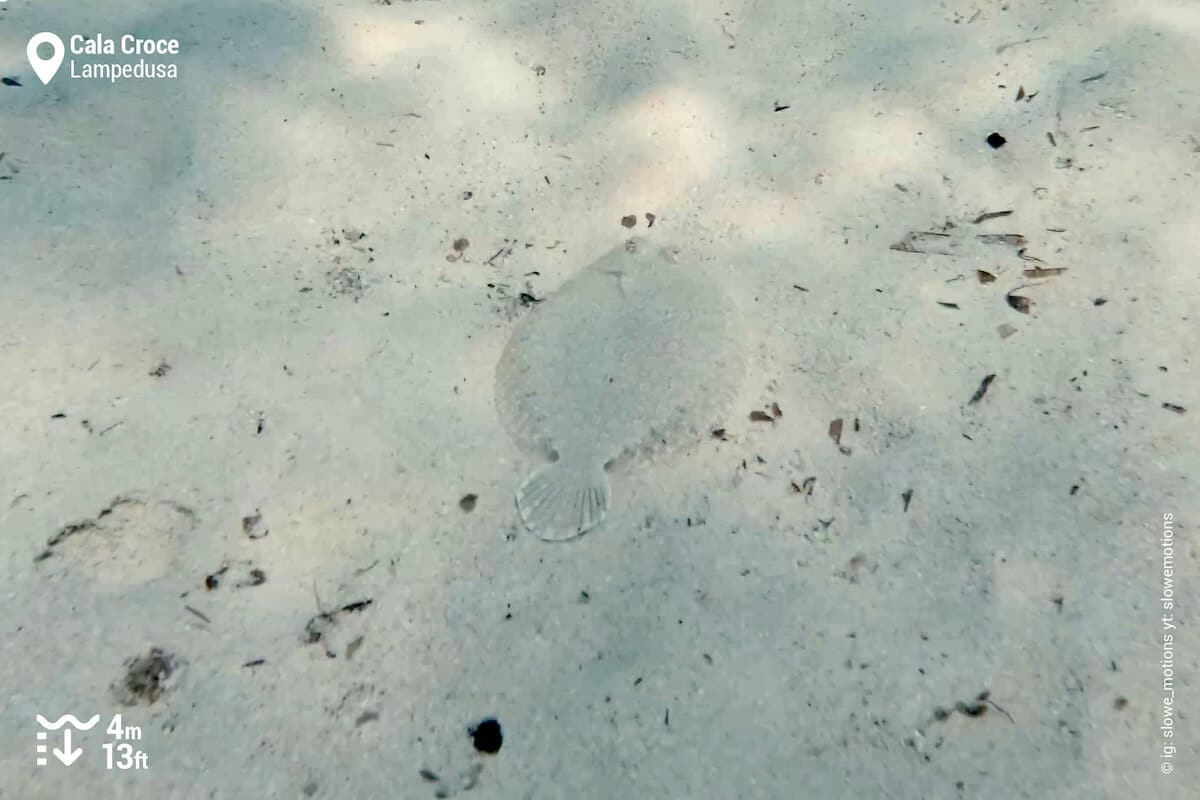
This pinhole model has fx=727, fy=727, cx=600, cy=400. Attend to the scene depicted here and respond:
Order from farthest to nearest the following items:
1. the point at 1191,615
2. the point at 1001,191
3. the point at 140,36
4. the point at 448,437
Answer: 1. the point at 140,36
2. the point at 1001,191
3. the point at 448,437
4. the point at 1191,615

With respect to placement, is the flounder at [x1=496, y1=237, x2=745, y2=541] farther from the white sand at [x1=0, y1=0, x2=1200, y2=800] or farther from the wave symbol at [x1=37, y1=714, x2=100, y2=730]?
the wave symbol at [x1=37, y1=714, x2=100, y2=730]

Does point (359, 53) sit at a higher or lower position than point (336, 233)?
higher

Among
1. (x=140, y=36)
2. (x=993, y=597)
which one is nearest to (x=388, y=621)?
(x=993, y=597)

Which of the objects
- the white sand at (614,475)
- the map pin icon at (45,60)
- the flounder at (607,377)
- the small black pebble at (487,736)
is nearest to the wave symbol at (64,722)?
the white sand at (614,475)

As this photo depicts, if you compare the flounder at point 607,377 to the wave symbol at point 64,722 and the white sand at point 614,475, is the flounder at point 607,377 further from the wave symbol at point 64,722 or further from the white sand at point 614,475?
the wave symbol at point 64,722

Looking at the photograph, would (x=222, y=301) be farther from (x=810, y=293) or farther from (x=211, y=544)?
A: (x=810, y=293)

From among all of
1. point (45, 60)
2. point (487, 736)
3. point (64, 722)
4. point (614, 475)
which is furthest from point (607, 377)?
point (45, 60)

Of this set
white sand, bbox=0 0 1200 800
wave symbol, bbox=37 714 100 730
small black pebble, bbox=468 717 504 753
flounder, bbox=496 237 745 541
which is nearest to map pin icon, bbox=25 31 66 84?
white sand, bbox=0 0 1200 800
